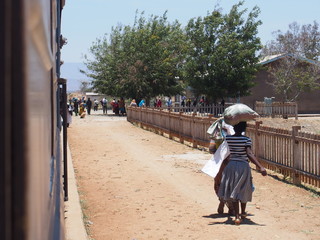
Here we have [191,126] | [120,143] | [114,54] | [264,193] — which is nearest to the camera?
[264,193]

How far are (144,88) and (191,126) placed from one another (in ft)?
71.4

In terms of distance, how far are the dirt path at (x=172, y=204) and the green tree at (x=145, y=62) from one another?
24.5 m

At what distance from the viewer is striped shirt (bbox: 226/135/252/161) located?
655 cm

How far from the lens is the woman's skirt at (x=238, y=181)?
21.6 feet

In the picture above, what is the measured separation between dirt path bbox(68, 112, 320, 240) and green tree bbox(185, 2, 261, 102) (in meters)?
20.5

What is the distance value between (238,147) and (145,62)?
32.8 metres

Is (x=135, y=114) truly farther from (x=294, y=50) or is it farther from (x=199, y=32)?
(x=294, y=50)

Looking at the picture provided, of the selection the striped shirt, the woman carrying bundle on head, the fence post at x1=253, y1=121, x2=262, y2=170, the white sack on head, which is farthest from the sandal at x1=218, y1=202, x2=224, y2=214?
the fence post at x1=253, y1=121, x2=262, y2=170

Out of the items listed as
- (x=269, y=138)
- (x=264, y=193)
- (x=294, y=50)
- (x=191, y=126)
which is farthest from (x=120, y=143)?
(x=294, y=50)

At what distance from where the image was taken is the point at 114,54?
136 ft

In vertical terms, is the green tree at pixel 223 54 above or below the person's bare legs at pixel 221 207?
above

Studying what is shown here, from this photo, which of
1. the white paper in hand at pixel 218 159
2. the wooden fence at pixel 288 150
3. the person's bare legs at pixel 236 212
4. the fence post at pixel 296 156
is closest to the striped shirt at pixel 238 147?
the white paper in hand at pixel 218 159

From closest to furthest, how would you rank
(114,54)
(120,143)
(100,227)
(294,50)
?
(100,227)
(120,143)
(114,54)
(294,50)

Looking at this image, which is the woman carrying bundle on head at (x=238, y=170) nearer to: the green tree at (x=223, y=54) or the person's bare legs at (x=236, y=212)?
the person's bare legs at (x=236, y=212)
